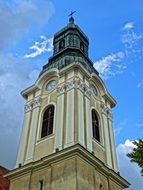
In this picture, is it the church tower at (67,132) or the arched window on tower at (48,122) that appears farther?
the arched window on tower at (48,122)

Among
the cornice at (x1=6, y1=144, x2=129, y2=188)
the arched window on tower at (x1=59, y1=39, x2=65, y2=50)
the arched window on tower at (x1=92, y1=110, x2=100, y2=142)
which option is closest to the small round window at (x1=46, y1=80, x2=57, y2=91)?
the arched window on tower at (x1=92, y1=110, x2=100, y2=142)

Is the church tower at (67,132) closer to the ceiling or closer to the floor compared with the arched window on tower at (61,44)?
closer to the floor

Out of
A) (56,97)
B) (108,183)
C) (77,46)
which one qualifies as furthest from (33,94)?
(108,183)

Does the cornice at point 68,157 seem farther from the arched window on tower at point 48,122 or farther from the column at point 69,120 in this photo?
the arched window on tower at point 48,122

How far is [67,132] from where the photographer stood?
2877cm

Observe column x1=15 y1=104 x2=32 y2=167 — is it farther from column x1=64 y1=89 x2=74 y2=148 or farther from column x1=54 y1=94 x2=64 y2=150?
column x1=64 y1=89 x2=74 y2=148

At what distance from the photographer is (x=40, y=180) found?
27.1 metres

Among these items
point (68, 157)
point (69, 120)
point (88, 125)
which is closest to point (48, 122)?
point (69, 120)

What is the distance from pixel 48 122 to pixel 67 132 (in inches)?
126

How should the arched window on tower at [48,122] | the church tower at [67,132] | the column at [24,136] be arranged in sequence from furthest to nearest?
1. the arched window on tower at [48,122]
2. the column at [24,136]
3. the church tower at [67,132]

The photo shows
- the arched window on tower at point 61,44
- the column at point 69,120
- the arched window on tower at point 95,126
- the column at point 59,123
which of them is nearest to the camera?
the column at point 69,120

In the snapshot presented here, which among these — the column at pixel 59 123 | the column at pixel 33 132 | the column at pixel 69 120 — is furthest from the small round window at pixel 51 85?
the column at pixel 69 120

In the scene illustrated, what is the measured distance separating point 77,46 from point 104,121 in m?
10.4

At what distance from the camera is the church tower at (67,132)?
2652 cm
